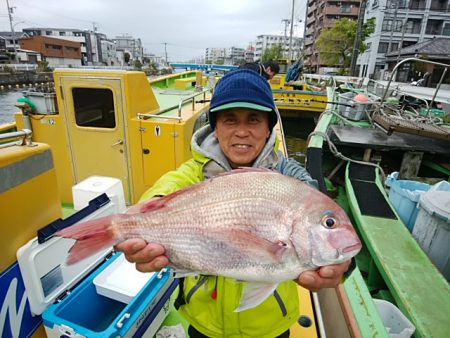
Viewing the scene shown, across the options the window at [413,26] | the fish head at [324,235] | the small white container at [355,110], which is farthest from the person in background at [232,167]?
the window at [413,26]

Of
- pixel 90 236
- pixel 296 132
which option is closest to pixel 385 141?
pixel 90 236

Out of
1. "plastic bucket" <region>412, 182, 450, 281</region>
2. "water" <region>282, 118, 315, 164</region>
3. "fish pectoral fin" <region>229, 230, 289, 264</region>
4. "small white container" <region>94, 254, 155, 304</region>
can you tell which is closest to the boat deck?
"plastic bucket" <region>412, 182, 450, 281</region>

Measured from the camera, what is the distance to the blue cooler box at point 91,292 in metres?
2.04

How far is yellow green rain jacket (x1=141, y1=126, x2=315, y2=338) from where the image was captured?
1.69 metres

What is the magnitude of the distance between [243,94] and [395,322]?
8.06ft

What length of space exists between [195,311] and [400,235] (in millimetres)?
2973

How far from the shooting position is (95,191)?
3119 mm

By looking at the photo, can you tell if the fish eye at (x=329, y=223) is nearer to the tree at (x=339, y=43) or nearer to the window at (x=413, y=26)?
the tree at (x=339, y=43)

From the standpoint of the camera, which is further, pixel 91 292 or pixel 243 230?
pixel 91 292

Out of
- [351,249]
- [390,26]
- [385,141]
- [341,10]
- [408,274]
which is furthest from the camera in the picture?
[341,10]

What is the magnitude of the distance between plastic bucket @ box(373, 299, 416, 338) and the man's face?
1.89 m

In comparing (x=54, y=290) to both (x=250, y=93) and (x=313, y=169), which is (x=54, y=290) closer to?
(x=250, y=93)

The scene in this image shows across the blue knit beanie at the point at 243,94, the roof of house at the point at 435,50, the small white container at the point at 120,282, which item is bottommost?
the small white container at the point at 120,282

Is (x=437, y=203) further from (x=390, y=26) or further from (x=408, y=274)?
(x=390, y=26)
